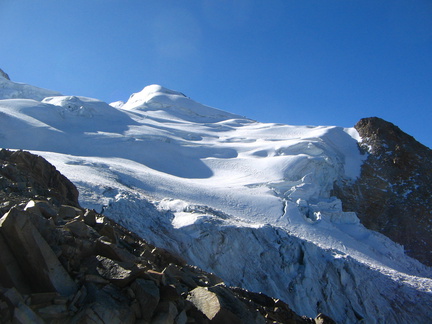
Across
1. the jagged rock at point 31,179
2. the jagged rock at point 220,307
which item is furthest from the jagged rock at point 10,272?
the jagged rock at point 220,307

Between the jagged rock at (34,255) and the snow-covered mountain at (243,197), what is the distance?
11967 millimetres

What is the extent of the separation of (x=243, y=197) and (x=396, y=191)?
15.6 metres

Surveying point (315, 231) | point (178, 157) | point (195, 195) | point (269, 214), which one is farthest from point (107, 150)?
point (315, 231)

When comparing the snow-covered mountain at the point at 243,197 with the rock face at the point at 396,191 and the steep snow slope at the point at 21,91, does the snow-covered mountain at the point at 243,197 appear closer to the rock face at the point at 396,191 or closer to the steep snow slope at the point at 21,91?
the rock face at the point at 396,191

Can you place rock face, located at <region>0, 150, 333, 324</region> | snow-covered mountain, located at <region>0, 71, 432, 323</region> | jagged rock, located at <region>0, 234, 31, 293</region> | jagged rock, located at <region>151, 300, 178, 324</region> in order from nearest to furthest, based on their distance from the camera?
rock face, located at <region>0, 150, 333, 324</region> → jagged rock, located at <region>0, 234, 31, 293</region> → jagged rock, located at <region>151, 300, 178, 324</region> → snow-covered mountain, located at <region>0, 71, 432, 323</region>

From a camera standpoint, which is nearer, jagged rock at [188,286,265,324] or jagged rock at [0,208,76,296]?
jagged rock at [0,208,76,296]

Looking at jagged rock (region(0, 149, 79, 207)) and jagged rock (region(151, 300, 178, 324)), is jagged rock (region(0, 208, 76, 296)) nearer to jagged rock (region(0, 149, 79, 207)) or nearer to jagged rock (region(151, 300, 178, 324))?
jagged rock (region(151, 300, 178, 324))

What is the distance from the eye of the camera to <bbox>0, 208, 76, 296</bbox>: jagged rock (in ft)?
17.0

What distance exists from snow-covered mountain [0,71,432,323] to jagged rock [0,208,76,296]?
12.0 m

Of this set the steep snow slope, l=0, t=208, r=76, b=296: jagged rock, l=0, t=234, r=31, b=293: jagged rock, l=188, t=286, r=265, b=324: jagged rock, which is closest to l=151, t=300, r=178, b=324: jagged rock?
l=188, t=286, r=265, b=324: jagged rock

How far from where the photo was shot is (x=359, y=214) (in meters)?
33.0

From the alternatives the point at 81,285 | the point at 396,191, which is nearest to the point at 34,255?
the point at 81,285

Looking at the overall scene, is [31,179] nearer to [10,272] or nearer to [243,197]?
[10,272]

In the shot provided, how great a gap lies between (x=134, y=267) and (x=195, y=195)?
19606mm
